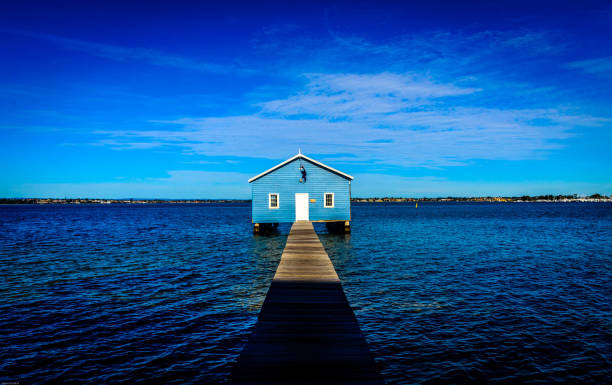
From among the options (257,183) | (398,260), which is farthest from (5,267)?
(398,260)

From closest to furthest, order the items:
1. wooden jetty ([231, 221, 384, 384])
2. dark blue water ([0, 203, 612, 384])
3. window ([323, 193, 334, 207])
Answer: wooden jetty ([231, 221, 384, 384])
dark blue water ([0, 203, 612, 384])
window ([323, 193, 334, 207])

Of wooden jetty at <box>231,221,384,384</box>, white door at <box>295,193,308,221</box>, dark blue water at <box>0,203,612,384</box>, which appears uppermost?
white door at <box>295,193,308,221</box>

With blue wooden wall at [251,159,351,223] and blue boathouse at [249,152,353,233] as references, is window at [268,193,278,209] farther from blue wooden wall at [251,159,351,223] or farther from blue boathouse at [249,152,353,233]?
blue wooden wall at [251,159,351,223]

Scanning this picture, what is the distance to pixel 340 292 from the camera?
28.7 feet

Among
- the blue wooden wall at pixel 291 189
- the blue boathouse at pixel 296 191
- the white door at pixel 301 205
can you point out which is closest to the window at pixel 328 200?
the blue boathouse at pixel 296 191

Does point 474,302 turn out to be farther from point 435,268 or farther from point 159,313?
point 159,313

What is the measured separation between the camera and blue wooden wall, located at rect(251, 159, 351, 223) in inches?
1266

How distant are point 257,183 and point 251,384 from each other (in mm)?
28222

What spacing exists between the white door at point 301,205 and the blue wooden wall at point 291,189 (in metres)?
0.27

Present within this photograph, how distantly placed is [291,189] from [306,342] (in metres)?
26.5

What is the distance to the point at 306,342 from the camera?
19.1 feet

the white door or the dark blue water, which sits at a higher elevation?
the white door

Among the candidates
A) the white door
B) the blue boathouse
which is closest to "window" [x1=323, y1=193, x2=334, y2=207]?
the blue boathouse

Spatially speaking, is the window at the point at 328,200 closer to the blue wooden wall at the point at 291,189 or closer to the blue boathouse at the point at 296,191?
the blue boathouse at the point at 296,191
